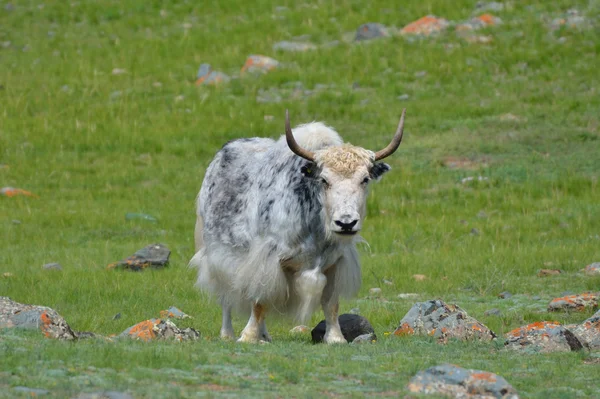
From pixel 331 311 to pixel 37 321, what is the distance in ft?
7.85

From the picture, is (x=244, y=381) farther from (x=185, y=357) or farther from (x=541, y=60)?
(x=541, y=60)

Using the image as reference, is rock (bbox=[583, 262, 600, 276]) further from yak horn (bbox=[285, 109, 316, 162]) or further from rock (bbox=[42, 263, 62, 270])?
rock (bbox=[42, 263, 62, 270])

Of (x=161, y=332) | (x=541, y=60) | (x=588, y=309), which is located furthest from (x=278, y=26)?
(x=161, y=332)

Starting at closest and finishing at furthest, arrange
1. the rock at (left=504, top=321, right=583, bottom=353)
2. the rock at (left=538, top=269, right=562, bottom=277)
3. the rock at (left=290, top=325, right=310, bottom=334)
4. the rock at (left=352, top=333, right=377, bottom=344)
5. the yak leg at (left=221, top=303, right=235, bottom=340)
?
the rock at (left=504, top=321, right=583, bottom=353) < the rock at (left=352, top=333, right=377, bottom=344) < the yak leg at (left=221, top=303, right=235, bottom=340) < the rock at (left=290, top=325, right=310, bottom=334) < the rock at (left=538, top=269, right=562, bottom=277)

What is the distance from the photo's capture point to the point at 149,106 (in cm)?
2175

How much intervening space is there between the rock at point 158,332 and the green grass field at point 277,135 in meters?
0.17

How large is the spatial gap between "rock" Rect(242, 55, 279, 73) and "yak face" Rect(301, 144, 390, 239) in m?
13.4

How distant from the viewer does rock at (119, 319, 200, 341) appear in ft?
29.0

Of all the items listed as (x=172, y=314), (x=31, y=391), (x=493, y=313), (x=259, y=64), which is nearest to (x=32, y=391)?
(x=31, y=391)

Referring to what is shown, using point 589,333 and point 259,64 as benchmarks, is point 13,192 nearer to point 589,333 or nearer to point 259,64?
point 259,64

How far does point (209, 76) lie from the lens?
74.6 feet

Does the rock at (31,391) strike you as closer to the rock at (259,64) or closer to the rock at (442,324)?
the rock at (442,324)

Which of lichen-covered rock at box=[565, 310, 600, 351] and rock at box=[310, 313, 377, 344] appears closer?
lichen-covered rock at box=[565, 310, 600, 351]

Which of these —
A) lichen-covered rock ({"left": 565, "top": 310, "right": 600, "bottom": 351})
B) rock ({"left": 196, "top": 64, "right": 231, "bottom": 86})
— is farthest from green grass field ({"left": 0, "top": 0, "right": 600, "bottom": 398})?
lichen-covered rock ({"left": 565, "top": 310, "right": 600, "bottom": 351})
